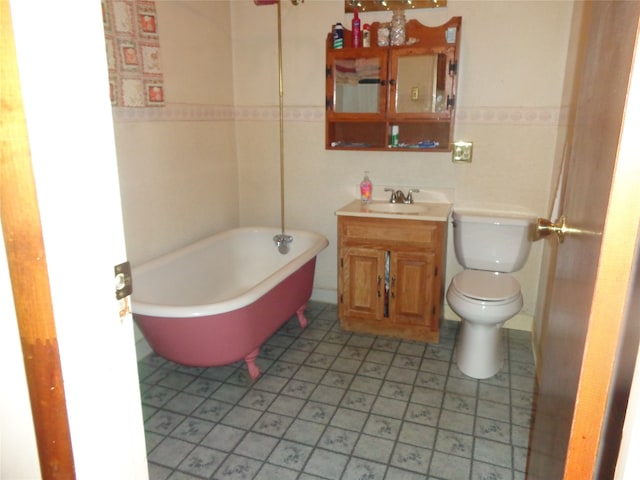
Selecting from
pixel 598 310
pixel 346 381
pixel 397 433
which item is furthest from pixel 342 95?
pixel 598 310

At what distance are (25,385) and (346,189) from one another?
8.85ft

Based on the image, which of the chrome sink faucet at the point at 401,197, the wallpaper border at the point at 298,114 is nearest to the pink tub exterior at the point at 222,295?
the chrome sink faucet at the point at 401,197

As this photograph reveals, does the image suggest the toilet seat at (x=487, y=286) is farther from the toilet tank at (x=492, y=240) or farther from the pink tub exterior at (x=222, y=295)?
the pink tub exterior at (x=222, y=295)

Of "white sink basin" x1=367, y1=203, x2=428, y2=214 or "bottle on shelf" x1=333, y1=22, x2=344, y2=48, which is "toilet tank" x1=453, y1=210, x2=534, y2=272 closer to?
"white sink basin" x1=367, y1=203, x2=428, y2=214

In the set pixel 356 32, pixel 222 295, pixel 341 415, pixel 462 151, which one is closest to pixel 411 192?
pixel 462 151

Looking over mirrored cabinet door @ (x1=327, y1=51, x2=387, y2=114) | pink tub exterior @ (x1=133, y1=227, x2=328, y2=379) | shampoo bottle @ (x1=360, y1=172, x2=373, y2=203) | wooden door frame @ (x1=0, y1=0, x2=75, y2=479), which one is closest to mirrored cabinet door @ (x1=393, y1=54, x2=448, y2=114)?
mirrored cabinet door @ (x1=327, y1=51, x2=387, y2=114)

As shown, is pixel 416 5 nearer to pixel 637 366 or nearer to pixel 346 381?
pixel 346 381

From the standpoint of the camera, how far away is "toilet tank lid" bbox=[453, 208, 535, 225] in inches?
110

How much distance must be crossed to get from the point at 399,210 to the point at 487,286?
0.79 m

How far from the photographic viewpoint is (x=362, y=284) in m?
3.03

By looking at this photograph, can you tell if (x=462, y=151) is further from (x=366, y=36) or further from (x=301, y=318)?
(x=301, y=318)

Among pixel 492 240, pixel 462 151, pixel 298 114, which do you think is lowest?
pixel 492 240

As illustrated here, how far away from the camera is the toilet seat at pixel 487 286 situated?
2486 mm

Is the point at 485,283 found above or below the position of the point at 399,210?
below
